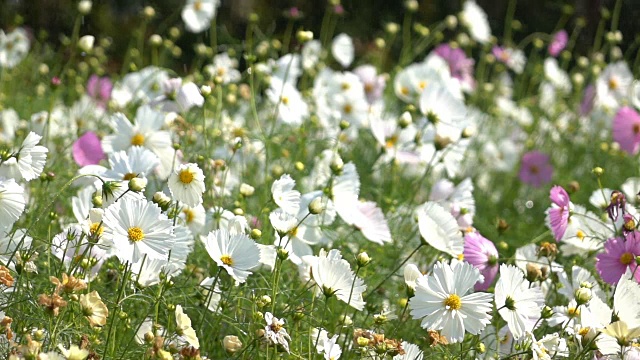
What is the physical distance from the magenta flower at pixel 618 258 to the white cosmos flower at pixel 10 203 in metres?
0.94

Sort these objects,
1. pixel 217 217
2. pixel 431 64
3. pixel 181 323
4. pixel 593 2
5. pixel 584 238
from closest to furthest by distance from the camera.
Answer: pixel 181 323 < pixel 217 217 < pixel 584 238 < pixel 431 64 < pixel 593 2

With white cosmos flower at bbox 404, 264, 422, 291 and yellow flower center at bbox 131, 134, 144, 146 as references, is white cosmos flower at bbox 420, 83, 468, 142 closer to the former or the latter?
yellow flower center at bbox 131, 134, 144, 146

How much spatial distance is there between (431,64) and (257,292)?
1550 millimetres

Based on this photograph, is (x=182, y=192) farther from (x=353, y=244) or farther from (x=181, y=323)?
(x=353, y=244)

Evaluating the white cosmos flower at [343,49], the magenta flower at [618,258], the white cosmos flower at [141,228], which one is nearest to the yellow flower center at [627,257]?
the magenta flower at [618,258]

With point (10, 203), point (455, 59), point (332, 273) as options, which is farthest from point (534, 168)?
point (10, 203)

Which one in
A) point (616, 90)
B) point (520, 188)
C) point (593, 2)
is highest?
point (593, 2)

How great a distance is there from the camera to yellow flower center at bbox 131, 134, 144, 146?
209 cm

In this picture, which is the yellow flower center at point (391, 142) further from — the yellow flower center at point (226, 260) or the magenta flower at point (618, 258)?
the yellow flower center at point (226, 260)

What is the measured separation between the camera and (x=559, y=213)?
1.85 metres

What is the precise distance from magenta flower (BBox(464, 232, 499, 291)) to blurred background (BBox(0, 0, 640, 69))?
235cm

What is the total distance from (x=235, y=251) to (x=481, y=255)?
0.51 m

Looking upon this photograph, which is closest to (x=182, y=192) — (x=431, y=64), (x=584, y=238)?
(x=584, y=238)

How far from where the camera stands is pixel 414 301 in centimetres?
152
